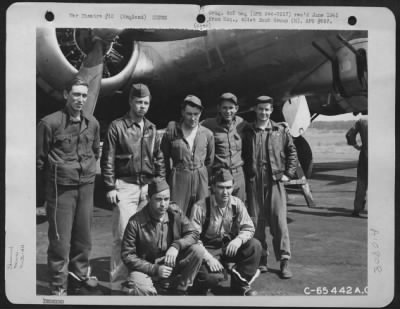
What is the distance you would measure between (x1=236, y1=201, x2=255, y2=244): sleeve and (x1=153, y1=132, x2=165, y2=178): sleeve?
0.51 m

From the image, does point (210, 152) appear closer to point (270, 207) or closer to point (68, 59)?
point (270, 207)

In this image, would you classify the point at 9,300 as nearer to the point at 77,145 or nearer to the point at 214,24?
the point at 77,145

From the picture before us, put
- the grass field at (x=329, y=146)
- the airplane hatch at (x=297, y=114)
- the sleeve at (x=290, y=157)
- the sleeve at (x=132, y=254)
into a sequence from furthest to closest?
1. the airplane hatch at (x=297, y=114)
2. the grass field at (x=329, y=146)
3. the sleeve at (x=290, y=157)
4. the sleeve at (x=132, y=254)

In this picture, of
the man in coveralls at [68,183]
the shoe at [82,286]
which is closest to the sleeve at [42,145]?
the man in coveralls at [68,183]

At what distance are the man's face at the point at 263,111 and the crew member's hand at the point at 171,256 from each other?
971 mm

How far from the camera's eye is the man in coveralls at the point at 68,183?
283cm

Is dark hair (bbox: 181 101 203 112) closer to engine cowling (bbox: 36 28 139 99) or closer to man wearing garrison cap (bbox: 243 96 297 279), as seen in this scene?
man wearing garrison cap (bbox: 243 96 297 279)

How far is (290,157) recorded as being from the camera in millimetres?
2967

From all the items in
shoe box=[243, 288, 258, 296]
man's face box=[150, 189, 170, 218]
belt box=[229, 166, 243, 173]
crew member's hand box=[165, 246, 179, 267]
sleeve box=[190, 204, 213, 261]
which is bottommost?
shoe box=[243, 288, 258, 296]

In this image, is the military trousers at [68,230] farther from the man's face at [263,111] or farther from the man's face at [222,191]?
the man's face at [263,111]

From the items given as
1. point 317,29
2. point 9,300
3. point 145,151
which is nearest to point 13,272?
point 9,300

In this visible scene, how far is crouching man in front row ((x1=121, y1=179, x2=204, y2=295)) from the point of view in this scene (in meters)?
2.78

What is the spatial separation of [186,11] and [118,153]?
94cm

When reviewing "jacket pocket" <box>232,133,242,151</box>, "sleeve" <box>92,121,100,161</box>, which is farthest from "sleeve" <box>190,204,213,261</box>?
"sleeve" <box>92,121,100,161</box>
